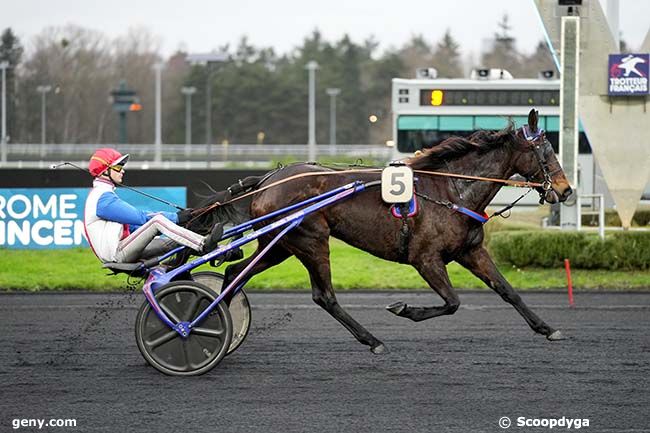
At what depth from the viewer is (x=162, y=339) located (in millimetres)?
7621

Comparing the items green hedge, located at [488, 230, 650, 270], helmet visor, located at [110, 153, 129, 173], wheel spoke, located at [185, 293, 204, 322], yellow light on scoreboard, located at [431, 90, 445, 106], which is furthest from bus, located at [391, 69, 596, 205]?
wheel spoke, located at [185, 293, 204, 322]

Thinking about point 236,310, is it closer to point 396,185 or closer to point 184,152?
point 396,185

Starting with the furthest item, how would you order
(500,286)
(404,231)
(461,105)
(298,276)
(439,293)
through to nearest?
1. (461,105)
2. (298,276)
3. (500,286)
4. (404,231)
5. (439,293)

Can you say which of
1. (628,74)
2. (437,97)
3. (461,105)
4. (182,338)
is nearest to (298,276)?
(628,74)

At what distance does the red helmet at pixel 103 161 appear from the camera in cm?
777

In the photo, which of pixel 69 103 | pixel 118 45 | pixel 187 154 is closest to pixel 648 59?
pixel 187 154

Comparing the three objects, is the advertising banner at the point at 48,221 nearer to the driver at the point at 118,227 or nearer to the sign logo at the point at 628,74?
the sign logo at the point at 628,74

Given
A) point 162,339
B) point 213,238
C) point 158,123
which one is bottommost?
point 162,339

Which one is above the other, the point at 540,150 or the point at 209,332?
the point at 540,150

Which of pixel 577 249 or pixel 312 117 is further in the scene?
pixel 312 117

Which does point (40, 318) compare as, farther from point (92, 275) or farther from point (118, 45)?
point (118, 45)

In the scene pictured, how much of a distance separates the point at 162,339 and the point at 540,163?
302 cm

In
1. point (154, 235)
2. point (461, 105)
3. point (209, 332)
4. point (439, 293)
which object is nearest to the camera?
point (209, 332)

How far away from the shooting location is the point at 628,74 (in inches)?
625
